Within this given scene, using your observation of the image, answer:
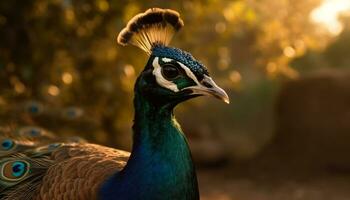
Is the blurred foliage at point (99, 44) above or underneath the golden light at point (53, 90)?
above

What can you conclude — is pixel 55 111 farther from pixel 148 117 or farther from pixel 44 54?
pixel 148 117

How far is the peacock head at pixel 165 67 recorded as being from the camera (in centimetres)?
198

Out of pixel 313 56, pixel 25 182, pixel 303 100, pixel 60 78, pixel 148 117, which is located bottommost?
pixel 25 182

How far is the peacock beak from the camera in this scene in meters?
1.96

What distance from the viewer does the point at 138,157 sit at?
209cm

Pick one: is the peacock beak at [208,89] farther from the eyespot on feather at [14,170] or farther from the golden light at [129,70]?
the golden light at [129,70]

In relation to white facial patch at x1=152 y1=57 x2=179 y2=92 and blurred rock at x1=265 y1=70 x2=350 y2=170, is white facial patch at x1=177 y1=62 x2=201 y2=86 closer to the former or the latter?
white facial patch at x1=152 y1=57 x2=179 y2=92

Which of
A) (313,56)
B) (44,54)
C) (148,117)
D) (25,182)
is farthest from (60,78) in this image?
(313,56)

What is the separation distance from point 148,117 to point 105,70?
2.68 metres

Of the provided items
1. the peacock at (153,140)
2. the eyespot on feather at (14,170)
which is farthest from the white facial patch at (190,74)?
the eyespot on feather at (14,170)

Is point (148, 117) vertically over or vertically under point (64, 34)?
under

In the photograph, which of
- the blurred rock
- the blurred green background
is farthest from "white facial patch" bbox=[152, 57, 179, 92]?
the blurred rock

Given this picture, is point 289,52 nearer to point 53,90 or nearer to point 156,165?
point 53,90

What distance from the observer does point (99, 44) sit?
4.69 meters
